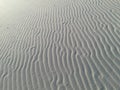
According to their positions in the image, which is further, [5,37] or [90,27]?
[5,37]

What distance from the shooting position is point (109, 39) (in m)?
6.76

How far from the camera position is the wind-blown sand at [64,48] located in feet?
18.6

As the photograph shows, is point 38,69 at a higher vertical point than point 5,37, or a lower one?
lower

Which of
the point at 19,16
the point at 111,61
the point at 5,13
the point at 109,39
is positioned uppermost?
the point at 5,13

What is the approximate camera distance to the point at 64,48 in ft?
23.3

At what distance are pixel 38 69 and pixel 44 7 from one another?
617cm

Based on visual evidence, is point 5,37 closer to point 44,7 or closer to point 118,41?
point 44,7

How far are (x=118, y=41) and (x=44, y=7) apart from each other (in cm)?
639

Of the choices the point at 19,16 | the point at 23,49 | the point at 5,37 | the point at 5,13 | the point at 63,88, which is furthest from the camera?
the point at 5,13

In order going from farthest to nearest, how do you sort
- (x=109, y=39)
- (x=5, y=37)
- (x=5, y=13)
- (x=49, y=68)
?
(x=5, y=13)
(x=5, y=37)
(x=109, y=39)
(x=49, y=68)

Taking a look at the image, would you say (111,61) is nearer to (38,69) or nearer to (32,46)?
(38,69)

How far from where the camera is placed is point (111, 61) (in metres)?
5.80

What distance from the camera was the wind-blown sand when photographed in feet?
18.6

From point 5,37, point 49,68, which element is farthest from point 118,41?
point 5,37
